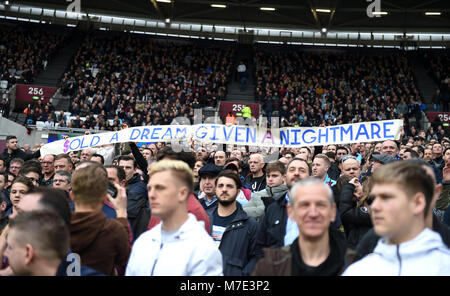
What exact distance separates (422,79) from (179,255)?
2766 centimetres

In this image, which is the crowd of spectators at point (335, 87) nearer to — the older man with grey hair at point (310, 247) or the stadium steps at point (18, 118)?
the stadium steps at point (18, 118)

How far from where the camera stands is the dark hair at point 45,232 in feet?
8.18

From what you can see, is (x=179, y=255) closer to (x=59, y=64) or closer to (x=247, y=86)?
(x=247, y=86)

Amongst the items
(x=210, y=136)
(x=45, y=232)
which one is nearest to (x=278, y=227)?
(x=45, y=232)

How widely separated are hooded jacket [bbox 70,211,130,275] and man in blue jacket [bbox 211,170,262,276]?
3.35 ft

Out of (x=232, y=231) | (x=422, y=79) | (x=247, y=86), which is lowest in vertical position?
(x=232, y=231)

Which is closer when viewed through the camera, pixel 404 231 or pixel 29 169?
pixel 404 231

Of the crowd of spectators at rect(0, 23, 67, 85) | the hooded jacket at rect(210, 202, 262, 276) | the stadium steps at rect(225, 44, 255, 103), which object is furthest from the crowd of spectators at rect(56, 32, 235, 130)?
the hooded jacket at rect(210, 202, 262, 276)

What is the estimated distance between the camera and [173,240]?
2850 mm

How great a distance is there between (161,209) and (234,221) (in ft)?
4.47

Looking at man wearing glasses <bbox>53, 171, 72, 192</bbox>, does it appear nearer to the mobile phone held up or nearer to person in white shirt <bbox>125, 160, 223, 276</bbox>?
the mobile phone held up

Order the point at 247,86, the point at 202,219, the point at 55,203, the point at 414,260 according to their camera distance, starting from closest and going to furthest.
→ the point at 414,260
the point at 55,203
the point at 202,219
the point at 247,86
